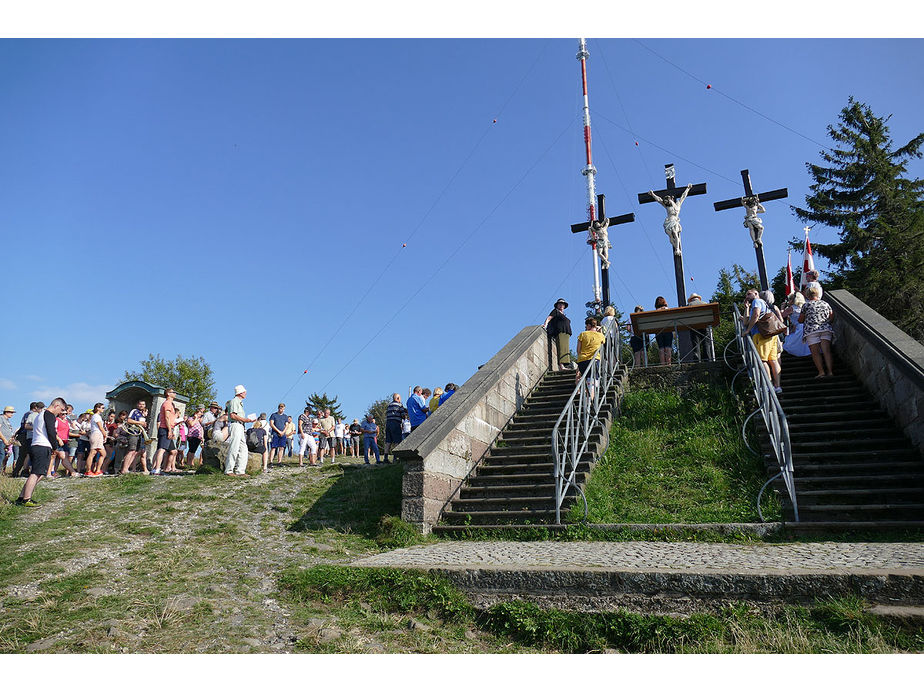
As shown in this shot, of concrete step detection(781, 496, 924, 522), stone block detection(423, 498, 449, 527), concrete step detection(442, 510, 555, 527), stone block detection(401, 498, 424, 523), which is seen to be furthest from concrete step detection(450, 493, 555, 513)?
concrete step detection(781, 496, 924, 522)

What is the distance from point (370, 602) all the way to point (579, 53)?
860 inches

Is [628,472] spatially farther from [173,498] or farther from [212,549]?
[173,498]

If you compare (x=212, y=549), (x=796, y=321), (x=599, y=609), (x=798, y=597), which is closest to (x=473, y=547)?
(x=599, y=609)

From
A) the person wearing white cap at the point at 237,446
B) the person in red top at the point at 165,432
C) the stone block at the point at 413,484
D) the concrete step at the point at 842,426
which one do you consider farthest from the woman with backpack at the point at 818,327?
the person in red top at the point at 165,432

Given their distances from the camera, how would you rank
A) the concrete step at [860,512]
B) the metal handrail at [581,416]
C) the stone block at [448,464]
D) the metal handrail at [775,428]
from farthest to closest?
1. the stone block at [448,464]
2. the metal handrail at [581,416]
3. the metal handrail at [775,428]
4. the concrete step at [860,512]

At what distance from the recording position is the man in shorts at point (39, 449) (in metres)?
8.20

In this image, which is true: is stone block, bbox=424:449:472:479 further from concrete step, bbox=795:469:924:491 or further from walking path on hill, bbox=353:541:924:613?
concrete step, bbox=795:469:924:491

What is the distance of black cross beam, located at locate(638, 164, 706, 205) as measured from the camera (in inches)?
673

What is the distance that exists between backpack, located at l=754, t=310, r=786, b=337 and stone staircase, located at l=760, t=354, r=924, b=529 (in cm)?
107

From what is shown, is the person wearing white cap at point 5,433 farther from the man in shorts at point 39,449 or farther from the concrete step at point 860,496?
the concrete step at point 860,496

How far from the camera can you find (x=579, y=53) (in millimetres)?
22109

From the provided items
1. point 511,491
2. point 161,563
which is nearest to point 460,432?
point 511,491

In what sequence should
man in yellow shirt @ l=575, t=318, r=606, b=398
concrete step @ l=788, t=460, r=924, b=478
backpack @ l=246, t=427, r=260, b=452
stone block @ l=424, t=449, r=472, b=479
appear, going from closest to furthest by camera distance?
concrete step @ l=788, t=460, r=924, b=478, stone block @ l=424, t=449, r=472, b=479, man in yellow shirt @ l=575, t=318, r=606, b=398, backpack @ l=246, t=427, r=260, b=452

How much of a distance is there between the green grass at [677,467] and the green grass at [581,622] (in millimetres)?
2714
